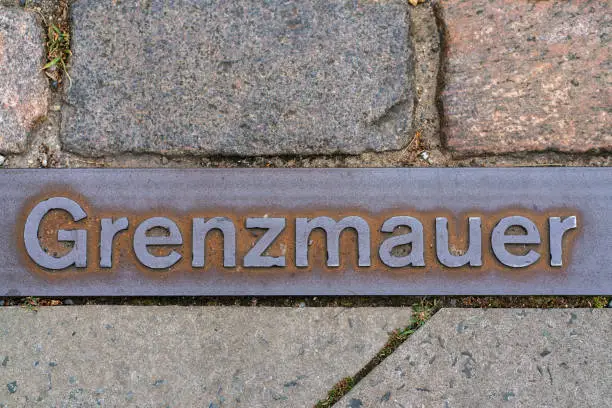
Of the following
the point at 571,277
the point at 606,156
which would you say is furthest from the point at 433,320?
the point at 606,156

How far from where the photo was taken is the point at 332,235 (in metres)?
1.53

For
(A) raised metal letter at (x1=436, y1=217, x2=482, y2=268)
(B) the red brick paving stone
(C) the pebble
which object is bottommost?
(C) the pebble

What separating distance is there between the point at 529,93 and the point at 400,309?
26.8 inches

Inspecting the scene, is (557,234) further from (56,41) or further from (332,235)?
(56,41)

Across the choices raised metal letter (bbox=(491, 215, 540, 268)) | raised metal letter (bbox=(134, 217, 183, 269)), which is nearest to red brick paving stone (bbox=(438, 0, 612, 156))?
raised metal letter (bbox=(491, 215, 540, 268))

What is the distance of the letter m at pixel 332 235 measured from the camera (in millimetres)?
1524

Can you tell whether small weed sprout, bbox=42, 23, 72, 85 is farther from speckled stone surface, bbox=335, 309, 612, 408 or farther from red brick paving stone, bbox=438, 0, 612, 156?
speckled stone surface, bbox=335, 309, 612, 408

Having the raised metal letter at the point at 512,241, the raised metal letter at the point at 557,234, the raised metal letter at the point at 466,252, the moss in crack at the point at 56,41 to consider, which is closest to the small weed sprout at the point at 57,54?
the moss in crack at the point at 56,41

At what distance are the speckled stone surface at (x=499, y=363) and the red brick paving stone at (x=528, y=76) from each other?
466mm

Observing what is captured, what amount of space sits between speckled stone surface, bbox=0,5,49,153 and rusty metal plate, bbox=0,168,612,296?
0.12 meters

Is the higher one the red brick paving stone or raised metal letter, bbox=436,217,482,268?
the red brick paving stone

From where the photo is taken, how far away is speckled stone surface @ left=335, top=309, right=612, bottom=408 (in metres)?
1.49

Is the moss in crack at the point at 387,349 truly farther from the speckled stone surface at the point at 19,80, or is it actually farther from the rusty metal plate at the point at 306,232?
the speckled stone surface at the point at 19,80

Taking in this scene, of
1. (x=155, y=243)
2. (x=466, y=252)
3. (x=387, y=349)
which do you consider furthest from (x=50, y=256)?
(x=466, y=252)
